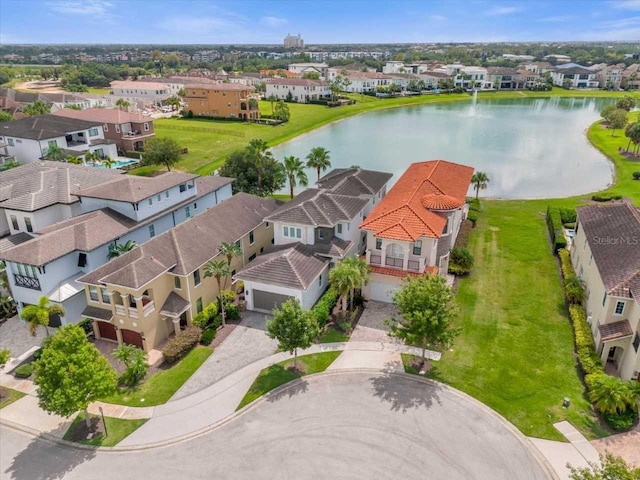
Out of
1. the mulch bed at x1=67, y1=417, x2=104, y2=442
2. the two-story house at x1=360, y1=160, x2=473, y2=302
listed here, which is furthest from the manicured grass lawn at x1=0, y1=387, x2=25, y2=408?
the two-story house at x1=360, y1=160, x2=473, y2=302

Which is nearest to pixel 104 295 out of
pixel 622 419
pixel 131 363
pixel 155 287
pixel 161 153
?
pixel 155 287

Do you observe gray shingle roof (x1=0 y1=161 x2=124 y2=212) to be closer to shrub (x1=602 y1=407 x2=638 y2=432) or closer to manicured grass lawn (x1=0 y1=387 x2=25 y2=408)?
manicured grass lawn (x1=0 y1=387 x2=25 y2=408)

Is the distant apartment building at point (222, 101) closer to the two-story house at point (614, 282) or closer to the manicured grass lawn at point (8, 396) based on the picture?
the two-story house at point (614, 282)

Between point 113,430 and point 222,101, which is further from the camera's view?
point 222,101

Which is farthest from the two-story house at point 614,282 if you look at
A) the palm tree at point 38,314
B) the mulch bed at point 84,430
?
the palm tree at point 38,314

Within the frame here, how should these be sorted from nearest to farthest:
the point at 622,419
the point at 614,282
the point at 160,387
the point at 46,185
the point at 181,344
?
the point at 622,419 < the point at 160,387 < the point at 614,282 < the point at 181,344 < the point at 46,185

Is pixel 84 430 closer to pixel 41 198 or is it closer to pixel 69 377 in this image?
pixel 69 377
